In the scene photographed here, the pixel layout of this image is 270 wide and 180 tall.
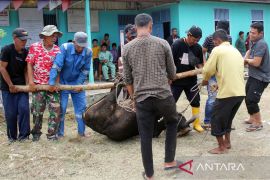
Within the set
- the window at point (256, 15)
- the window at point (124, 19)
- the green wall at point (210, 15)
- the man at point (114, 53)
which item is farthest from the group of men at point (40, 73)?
the window at point (256, 15)

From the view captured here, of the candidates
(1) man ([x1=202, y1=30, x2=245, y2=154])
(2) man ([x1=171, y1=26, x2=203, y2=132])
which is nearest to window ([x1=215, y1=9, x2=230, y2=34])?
(2) man ([x1=171, y1=26, x2=203, y2=132])

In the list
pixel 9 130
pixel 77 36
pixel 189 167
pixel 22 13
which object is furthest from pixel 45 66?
pixel 22 13

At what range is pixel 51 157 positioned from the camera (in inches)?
195

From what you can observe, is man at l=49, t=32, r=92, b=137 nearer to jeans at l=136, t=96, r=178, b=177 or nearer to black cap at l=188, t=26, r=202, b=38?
black cap at l=188, t=26, r=202, b=38

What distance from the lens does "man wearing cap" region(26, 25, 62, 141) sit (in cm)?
534

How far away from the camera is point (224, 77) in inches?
189

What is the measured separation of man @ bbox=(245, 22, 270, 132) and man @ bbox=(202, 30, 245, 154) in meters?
1.12

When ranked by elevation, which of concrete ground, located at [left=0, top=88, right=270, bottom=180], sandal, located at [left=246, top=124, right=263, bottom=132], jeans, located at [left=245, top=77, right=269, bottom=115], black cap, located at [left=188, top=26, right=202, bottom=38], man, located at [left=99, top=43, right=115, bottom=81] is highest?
black cap, located at [left=188, top=26, right=202, bottom=38]

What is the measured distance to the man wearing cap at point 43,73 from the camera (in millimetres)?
5340

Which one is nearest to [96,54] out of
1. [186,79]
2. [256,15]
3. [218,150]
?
[186,79]

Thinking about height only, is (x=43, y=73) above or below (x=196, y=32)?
below

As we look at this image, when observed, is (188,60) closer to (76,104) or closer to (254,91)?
(254,91)

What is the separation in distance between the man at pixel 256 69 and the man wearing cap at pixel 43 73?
2965 millimetres

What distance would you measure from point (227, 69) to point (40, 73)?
261cm
